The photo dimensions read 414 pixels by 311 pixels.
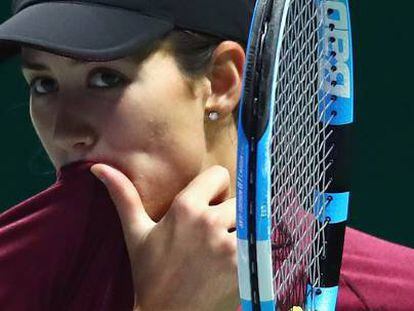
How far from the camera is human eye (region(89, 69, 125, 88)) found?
181cm

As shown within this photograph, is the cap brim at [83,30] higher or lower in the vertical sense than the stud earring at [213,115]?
higher

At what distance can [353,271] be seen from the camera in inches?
83.0

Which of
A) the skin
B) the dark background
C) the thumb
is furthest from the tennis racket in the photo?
the dark background

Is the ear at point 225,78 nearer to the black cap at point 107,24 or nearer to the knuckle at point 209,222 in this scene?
the black cap at point 107,24

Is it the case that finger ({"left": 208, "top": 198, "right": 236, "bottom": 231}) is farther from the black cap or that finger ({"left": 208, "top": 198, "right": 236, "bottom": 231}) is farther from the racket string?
the black cap

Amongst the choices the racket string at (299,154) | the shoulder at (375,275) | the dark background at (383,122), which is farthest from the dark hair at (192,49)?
the dark background at (383,122)

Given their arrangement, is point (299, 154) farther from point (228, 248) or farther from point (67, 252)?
point (67, 252)

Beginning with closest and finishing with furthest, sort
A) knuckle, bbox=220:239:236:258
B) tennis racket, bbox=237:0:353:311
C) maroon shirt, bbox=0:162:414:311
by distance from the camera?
tennis racket, bbox=237:0:353:311
knuckle, bbox=220:239:236:258
maroon shirt, bbox=0:162:414:311

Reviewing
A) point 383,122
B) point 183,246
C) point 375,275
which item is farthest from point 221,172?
point 383,122

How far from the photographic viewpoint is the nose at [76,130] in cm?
178

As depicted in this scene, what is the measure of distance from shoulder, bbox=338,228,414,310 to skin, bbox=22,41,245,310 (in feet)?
1.11

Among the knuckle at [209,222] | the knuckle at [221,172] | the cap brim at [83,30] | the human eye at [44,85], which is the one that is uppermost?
the cap brim at [83,30]

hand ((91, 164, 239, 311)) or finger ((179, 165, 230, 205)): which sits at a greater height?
finger ((179, 165, 230, 205))

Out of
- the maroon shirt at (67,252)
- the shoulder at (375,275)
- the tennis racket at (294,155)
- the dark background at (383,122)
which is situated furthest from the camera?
the dark background at (383,122)
